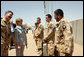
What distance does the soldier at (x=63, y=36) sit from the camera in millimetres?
4102

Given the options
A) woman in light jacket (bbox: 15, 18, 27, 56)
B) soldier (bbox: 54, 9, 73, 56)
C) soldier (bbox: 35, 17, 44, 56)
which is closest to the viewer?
soldier (bbox: 54, 9, 73, 56)

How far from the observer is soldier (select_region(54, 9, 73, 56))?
4.10 meters

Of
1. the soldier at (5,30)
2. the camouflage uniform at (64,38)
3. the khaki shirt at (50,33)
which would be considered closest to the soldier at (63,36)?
the camouflage uniform at (64,38)

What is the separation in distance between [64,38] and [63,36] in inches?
3.3

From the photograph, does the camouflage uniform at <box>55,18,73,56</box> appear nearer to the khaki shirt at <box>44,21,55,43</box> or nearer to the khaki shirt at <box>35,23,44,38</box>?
the khaki shirt at <box>44,21,55,43</box>

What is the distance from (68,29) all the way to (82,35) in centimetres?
996

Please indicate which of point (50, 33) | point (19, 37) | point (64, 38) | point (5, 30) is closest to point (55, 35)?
point (50, 33)

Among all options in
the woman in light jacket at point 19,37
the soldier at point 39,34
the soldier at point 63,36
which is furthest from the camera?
the soldier at point 39,34

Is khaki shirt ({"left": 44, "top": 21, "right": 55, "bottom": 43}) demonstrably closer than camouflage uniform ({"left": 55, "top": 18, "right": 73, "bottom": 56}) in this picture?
No

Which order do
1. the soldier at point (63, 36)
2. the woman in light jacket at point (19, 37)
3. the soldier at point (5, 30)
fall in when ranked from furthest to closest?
the woman in light jacket at point (19, 37), the soldier at point (5, 30), the soldier at point (63, 36)

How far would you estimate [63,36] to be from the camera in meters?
4.27

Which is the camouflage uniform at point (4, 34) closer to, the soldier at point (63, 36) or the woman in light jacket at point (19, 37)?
the woman in light jacket at point (19, 37)

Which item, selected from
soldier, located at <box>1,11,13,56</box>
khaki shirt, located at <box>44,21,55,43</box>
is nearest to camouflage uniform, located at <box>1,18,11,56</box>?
soldier, located at <box>1,11,13,56</box>

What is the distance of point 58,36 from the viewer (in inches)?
174
